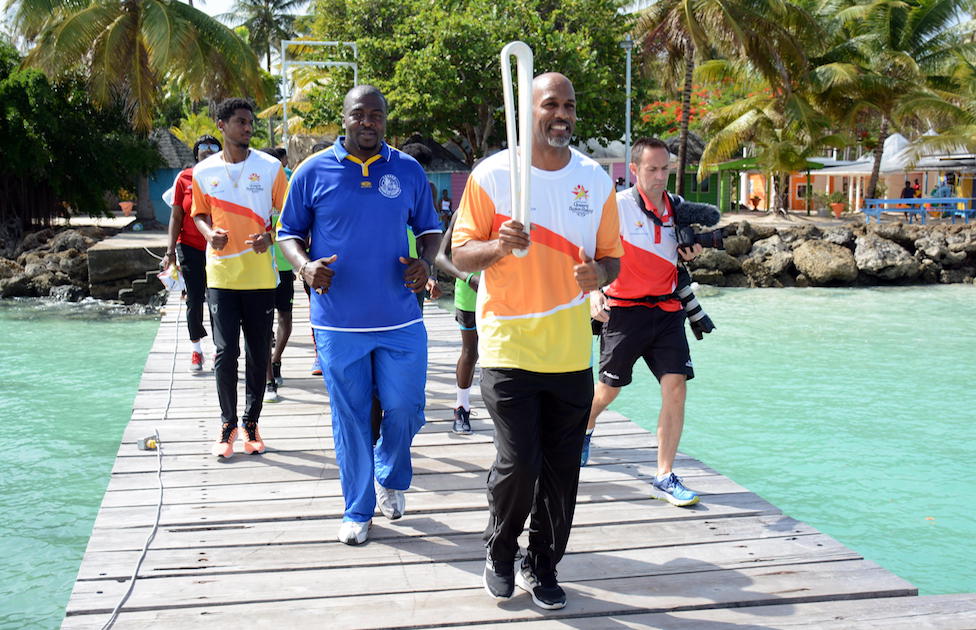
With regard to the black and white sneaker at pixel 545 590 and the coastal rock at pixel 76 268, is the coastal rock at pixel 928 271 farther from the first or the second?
the black and white sneaker at pixel 545 590

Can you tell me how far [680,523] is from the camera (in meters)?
4.61

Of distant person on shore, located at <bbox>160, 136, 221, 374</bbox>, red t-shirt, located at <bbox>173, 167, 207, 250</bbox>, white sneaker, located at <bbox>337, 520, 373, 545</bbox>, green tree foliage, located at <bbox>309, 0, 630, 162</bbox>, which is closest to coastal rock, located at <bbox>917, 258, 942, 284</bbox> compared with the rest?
green tree foliage, located at <bbox>309, 0, 630, 162</bbox>

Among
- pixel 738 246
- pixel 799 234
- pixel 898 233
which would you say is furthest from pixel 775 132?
pixel 738 246

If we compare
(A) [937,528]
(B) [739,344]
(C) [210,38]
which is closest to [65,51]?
(C) [210,38]

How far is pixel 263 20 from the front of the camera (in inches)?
2131

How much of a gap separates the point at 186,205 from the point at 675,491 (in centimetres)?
452

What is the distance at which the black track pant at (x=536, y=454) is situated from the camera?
3.48 metres

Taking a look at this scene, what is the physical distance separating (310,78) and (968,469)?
28.2 metres

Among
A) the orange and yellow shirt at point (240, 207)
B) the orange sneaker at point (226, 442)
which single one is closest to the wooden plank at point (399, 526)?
the orange sneaker at point (226, 442)

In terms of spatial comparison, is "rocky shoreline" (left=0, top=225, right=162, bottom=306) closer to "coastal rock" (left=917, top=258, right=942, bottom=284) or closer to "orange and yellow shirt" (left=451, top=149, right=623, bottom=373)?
"orange and yellow shirt" (left=451, top=149, right=623, bottom=373)

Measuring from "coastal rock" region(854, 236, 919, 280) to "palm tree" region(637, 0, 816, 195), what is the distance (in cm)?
669

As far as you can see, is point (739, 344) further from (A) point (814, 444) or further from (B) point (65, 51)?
(B) point (65, 51)

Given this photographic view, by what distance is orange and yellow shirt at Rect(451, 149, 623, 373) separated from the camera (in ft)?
11.3

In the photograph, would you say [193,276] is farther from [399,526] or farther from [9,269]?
[9,269]
